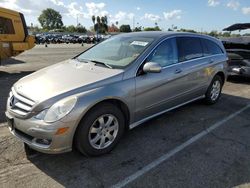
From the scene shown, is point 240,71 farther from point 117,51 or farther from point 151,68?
point 151,68

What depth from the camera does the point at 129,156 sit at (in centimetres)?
342

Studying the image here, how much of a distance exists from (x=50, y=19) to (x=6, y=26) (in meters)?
134

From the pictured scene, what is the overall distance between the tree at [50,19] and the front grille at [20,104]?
13938 cm

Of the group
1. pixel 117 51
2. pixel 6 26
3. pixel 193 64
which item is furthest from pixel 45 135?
pixel 6 26

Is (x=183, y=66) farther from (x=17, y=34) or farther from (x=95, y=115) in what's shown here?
(x=17, y=34)

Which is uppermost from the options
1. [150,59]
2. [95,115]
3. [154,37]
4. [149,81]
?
[154,37]

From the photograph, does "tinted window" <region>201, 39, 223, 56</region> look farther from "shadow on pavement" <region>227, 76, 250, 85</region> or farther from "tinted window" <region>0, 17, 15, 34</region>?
"tinted window" <region>0, 17, 15, 34</region>

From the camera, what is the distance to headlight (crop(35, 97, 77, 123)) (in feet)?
9.29

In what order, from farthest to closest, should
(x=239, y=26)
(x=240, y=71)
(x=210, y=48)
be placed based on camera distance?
(x=239, y=26) → (x=240, y=71) → (x=210, y=48)

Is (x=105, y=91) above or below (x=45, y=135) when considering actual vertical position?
above

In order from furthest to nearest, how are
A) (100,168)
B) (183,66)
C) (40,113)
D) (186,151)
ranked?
(183,66)
(186,151)
(100,168)
(40,113)

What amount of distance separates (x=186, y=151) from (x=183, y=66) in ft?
5.32

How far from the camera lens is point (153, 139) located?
12.9 feet

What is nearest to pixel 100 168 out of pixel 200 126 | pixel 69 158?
pixel 69 158
